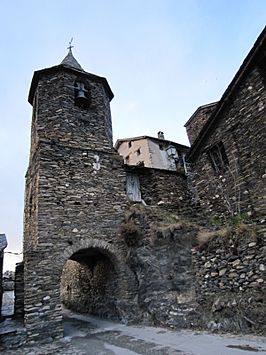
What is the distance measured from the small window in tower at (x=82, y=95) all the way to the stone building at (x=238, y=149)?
5.71m

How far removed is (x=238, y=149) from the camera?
9102 mm

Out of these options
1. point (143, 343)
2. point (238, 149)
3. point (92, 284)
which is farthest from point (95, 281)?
point (238, 149)

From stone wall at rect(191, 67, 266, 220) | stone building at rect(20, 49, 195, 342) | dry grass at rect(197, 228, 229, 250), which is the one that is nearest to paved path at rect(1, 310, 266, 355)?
stone building at rect(20, 49, 195, 342)

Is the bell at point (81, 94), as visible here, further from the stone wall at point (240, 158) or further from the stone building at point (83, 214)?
the stone wall at point (240, 158)

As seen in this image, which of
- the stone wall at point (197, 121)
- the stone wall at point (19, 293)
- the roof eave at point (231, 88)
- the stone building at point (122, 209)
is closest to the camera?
the stone building at point (122, 209)

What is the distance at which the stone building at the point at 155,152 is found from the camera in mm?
20625

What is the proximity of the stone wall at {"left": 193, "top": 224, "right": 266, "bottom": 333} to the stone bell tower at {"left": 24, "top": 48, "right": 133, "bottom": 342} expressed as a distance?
331 centimetres

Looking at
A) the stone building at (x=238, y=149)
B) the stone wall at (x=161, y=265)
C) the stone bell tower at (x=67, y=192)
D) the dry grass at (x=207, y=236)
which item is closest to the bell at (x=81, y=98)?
the stone bell tower at (x=67, y=192)

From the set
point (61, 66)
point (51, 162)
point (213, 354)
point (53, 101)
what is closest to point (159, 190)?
point (51, 162)

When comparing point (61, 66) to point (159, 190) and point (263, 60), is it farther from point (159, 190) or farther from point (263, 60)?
point (263, 60)

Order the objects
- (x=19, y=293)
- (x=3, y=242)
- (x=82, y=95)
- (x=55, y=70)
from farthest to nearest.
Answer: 1. (x=55, y=70)
2. (x=82, y=95)
3. (x=3, y=242)
4. (x=19, y=293)

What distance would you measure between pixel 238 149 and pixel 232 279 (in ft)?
14.8

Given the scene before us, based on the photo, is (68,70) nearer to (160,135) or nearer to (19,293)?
(19,293)

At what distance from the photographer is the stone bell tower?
8.12 m
